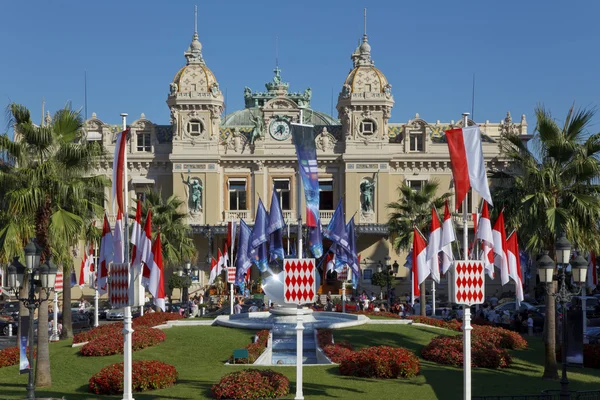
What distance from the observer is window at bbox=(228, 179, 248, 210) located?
233ft

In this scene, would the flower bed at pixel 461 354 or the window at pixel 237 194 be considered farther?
the window at pixel 237 194

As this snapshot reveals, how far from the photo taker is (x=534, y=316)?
150ft

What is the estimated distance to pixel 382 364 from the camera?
25297 mm

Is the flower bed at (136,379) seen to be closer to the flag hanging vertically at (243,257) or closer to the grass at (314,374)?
the grass at (314,374)

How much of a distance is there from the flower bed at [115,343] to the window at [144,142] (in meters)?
41.4

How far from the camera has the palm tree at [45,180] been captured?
2506 cm

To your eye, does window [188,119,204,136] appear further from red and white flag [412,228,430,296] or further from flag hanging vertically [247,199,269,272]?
red and white flag [412,228,430,296]

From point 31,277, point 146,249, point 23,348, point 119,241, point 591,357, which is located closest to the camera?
A: point 119,241

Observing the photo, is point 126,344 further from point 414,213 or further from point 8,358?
point 414,213

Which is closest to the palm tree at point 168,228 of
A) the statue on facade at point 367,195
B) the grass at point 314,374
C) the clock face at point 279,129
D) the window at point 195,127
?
the grass at point 314,374

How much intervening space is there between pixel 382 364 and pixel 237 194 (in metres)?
46.8

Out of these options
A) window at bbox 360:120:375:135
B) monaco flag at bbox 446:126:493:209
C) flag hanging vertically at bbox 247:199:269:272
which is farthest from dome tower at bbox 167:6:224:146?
monaco flag at bbox 446:126:493:209

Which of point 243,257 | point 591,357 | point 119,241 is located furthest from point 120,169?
point 243,257

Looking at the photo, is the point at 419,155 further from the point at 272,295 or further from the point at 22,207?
the point at 22,207
